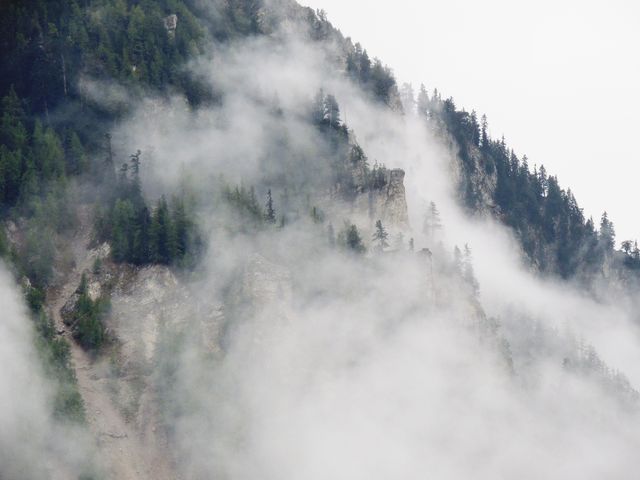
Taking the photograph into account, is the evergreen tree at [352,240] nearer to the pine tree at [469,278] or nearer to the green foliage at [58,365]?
the pine tree at [469,278]

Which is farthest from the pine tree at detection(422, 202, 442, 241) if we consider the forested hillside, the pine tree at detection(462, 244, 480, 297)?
the pine tree at detection(462, 244, 480, 297)

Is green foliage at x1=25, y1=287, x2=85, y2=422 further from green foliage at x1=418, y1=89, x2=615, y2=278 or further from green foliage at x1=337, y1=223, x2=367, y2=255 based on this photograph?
green foliage at x1=418, y1=89, x2=615, y2=278

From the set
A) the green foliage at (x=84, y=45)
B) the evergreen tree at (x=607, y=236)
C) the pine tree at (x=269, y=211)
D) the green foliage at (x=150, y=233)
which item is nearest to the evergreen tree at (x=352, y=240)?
the pine tree at (x=269, y=211)

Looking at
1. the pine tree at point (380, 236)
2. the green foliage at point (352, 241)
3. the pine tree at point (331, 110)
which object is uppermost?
the pine tree at point (331, 110)

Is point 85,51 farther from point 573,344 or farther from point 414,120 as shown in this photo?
point 573,344

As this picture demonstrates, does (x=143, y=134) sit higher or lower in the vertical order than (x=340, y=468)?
higher

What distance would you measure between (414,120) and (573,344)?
4873cm

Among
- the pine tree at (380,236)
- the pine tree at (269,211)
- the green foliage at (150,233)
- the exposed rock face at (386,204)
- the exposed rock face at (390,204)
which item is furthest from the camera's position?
the exposed rock face at (390,204)

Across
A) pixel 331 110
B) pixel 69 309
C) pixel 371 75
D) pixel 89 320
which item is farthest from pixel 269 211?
pixel 371 75

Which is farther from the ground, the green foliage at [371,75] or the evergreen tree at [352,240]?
the green foliage at [371,75]

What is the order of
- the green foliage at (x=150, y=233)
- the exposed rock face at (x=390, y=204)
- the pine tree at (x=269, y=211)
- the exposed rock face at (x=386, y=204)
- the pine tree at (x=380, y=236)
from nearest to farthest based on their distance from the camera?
the green foliage at (x=150, y=233), the pine tree at (x=269, y=211), the pine tree at (x=380, y=236), the exposed rock face at (x=386, y=204), the exposed rock face at (x=390, y=204)

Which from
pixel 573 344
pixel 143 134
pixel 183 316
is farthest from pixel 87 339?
pixel 573 344

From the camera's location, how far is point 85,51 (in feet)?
473

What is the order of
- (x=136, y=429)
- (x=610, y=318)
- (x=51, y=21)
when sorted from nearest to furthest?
(x=136, y=429), (x=51, y=21), (x=610, y=318)
